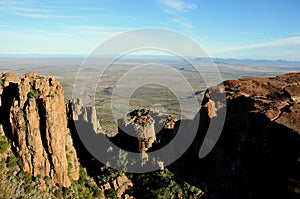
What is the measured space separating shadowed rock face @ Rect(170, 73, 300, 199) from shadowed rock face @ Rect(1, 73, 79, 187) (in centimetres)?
1939

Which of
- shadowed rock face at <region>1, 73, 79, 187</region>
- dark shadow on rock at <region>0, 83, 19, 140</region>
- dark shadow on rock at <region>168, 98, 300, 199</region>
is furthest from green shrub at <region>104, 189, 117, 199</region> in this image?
dark shadow on rock at <region>0, 83, 19, 140</region>

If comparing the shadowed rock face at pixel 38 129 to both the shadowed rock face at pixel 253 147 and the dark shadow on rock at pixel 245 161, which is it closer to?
the dark shadow on rock at pixel 245 161

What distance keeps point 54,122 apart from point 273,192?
102 ft

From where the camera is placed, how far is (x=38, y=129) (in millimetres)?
41719

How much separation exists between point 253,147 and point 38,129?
1226 inches

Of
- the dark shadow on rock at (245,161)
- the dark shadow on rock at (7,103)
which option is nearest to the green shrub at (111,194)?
the dark shadow on rock at (245,161)

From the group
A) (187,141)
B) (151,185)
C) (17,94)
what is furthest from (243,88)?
(17,94)

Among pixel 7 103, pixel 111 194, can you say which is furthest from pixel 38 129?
pixel 111 194

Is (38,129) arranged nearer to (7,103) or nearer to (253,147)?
(7,103)

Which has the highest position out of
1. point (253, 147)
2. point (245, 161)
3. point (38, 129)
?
point (38, 129)

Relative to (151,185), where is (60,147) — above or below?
above

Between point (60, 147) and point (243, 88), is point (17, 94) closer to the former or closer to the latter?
point (60, 147)

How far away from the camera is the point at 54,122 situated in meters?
42.0

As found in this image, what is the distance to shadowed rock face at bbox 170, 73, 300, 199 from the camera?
39188 millimetres
